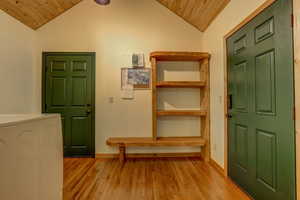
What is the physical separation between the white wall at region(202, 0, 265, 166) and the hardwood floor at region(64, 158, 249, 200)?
1.59ft

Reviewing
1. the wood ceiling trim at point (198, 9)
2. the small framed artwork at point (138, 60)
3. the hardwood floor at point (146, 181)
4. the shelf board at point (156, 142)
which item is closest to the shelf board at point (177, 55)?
the small framed artwork at point (138, 60)

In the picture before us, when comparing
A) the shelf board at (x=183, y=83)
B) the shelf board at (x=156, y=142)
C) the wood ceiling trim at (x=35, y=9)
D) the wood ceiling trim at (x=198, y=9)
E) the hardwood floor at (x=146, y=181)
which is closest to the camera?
the hardwood floor at (x=146, y=181)

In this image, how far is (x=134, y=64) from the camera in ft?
11.5

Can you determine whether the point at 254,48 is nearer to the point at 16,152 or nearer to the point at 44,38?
the point at 16,152

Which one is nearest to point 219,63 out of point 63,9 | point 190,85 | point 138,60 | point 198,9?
point 190,85

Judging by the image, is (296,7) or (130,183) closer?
(296,7)

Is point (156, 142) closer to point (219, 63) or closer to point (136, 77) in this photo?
point (136, 77)

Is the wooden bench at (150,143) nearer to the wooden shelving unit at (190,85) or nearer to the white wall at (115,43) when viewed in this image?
the wooden shelving unit at (190,85)

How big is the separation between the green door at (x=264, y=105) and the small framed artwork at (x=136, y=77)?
63.4 inches

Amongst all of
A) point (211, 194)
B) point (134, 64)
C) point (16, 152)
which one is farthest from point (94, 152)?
point (16, 152)

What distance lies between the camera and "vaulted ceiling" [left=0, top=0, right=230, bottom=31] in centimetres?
→ 282

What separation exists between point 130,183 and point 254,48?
2237 mm

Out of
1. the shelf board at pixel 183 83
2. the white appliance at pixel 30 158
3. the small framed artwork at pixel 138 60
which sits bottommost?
the white appliance at pixel 30 158

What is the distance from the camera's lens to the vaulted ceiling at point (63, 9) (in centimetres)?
282
